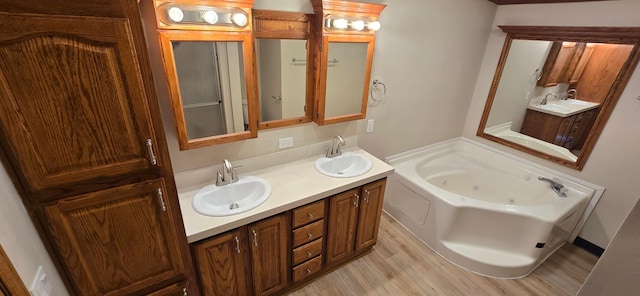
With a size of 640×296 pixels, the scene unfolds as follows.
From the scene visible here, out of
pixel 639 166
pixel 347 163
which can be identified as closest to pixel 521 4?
pixel 639 166

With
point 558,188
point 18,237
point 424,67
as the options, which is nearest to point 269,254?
point 18,237

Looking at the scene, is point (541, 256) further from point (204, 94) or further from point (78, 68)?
point (78, 68)

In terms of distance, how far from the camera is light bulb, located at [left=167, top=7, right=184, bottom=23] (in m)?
1.30

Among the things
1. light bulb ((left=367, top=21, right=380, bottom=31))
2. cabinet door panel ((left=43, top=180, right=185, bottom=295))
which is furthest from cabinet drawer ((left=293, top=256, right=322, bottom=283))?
light bulb ((left=367, top=21, right=380, bottom=31))

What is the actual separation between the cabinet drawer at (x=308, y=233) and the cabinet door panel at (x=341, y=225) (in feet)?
0.28

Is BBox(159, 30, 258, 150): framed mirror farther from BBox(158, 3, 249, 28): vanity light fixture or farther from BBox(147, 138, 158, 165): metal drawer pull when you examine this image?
BBox(147, 138, 158, 165): metal drawer pull

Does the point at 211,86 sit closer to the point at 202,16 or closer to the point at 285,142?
the point at 202,16

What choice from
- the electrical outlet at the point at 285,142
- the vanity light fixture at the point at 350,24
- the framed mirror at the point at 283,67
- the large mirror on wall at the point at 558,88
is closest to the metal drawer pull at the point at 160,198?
the framed mirror at the point at 283,67

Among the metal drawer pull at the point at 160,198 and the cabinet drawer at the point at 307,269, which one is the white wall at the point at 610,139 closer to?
the cabinet drawer at the point at 307,269

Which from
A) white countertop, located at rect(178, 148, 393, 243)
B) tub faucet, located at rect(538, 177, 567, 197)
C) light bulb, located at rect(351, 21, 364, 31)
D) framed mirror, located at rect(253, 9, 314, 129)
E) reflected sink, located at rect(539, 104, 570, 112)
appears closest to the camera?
white countertop, located at rect(178, 148, 393, 243)

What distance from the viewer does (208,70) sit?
1.54 meters

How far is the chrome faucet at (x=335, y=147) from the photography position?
84.8 inches

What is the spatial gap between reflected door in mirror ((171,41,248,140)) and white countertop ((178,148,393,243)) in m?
0.40

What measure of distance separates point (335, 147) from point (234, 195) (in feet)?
2.84
